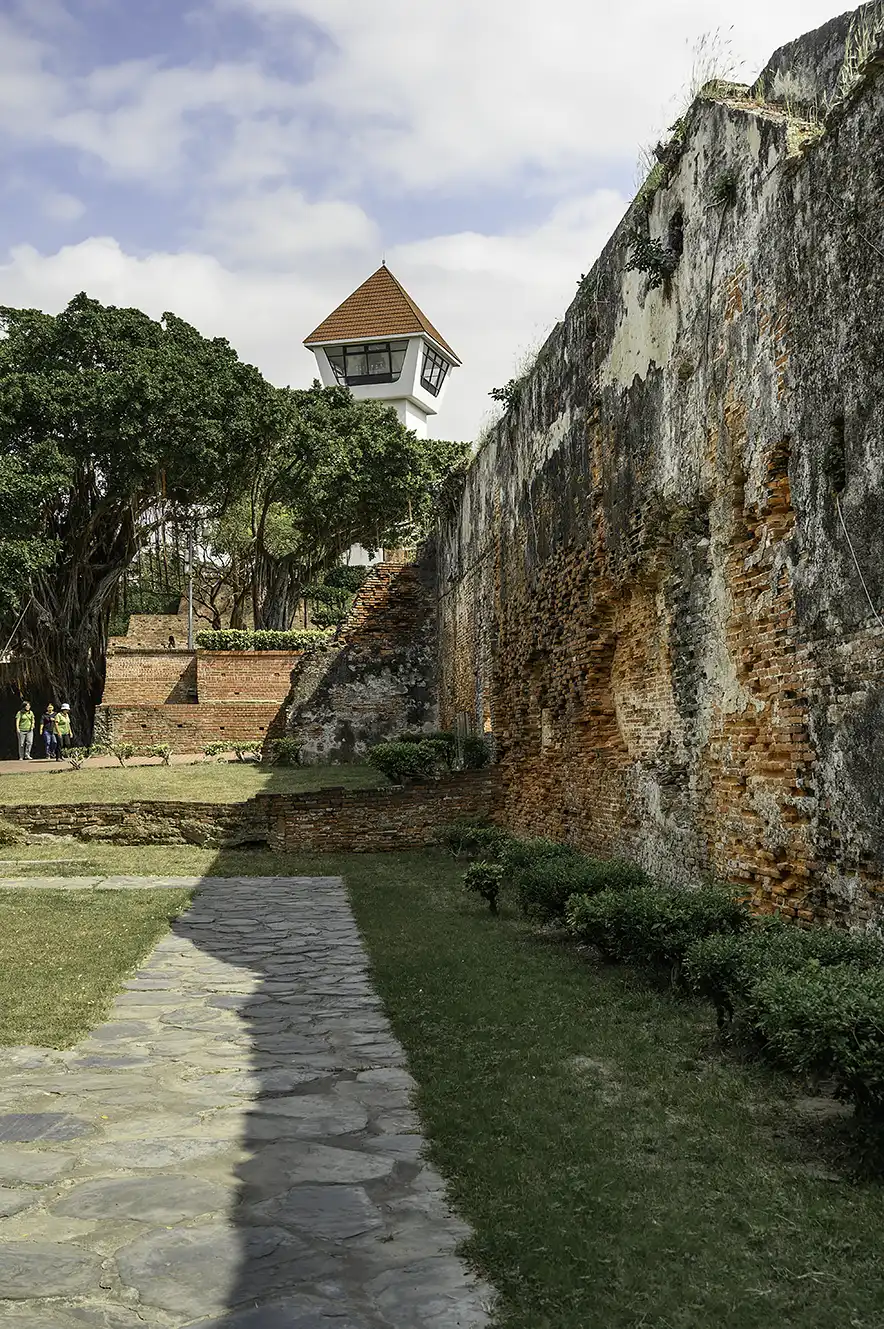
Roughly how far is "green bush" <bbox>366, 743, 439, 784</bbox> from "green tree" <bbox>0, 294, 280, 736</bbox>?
8.43m

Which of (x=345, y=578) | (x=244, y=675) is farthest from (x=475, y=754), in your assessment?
(x=345, y=578)

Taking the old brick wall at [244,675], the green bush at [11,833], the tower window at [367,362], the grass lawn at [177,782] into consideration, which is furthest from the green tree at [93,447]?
the tower window at [367,362]

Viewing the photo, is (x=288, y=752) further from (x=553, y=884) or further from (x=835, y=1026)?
(x=835, y=1026)

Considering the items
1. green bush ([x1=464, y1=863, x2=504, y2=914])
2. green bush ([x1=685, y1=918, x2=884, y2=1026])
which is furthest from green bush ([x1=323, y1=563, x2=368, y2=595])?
green bush ([x1=685, y1=918, x2=884, y2=1026])

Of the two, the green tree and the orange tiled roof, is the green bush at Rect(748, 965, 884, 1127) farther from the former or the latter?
the orange tiled roof

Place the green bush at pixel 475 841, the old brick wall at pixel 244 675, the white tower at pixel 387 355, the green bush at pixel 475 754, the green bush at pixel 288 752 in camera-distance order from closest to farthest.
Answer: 1. the green bush at pixel 475 841
2. the green bush at pixel 475 754
3. the green bush at pixel 288 752
4. the old brick wall at pixel 244 675
5. the white tower at pixel 387 355

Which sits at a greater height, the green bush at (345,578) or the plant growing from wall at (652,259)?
the green bush at (345,578)

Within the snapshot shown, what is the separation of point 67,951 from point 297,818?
5370 millimetres

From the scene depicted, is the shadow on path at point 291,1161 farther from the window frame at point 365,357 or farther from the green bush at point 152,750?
the window frame at point 365,357

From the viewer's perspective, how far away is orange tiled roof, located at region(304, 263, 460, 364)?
4291 centimetres

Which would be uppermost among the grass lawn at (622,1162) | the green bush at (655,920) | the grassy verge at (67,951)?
the green bush at (655,920)

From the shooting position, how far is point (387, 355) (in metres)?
43.0

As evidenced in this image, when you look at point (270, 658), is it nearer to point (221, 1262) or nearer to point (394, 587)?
point (394, 587)

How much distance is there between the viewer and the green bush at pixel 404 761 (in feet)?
46.8
